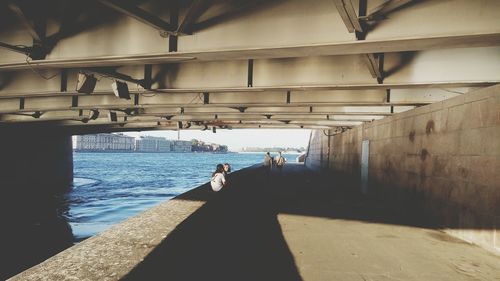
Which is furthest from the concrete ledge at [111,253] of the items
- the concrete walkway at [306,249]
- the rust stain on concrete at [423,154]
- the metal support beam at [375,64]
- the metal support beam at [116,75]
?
the rust stain on concrete at [423,154]

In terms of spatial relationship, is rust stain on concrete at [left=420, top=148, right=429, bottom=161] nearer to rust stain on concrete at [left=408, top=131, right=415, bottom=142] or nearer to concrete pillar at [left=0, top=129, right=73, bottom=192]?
rust stain on concrete at [left=408, top=131, right=415, bottom=142]

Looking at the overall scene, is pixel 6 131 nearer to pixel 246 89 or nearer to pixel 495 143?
pixel 246 89

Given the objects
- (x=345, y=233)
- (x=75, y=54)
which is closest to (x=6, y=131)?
(x=75, y=54)

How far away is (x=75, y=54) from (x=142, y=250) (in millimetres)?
4948

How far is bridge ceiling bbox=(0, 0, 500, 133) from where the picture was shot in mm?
5309

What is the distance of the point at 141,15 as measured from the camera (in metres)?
5.74

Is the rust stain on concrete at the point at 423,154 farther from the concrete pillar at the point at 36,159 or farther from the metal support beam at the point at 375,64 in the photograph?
the concrete pillar at the point at 36,159

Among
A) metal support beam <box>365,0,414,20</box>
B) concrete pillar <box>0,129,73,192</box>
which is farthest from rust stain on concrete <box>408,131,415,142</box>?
concrete pillar <box>0,129,73,192</box>

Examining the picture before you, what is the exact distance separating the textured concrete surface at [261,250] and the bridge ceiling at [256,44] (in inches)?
145

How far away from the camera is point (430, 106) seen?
995cm

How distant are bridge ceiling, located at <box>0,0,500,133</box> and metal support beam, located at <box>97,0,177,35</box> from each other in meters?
0.02

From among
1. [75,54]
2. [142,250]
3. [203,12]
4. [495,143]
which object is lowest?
[142,250]

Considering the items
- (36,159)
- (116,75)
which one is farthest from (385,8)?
(36,159)

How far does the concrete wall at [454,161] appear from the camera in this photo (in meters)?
6.92
